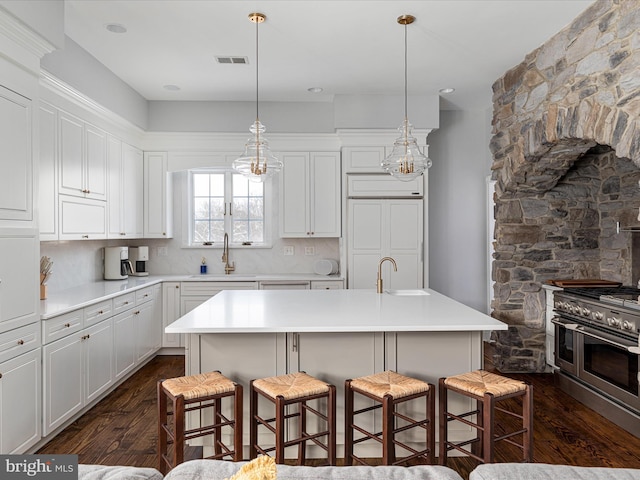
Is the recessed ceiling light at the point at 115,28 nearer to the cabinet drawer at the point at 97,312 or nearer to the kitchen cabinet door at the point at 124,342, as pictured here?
the cabinet drawer at the point at 97,312

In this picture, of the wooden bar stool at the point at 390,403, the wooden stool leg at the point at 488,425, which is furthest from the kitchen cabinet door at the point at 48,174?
the wooden stool leg at the point at 488,425

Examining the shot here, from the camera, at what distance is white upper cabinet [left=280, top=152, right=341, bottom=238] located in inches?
209

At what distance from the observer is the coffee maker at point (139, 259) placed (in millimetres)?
5281

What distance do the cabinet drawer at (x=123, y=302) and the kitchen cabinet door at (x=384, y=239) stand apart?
2248 millimetres

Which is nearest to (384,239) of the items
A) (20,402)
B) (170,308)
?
(170,308)

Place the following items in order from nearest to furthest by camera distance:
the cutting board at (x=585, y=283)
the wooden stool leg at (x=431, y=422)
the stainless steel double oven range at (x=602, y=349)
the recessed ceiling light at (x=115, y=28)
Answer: the wooden stool leg at (x=431, y=422) < the stainless steel double oven range at (x=602, y=349) < the recessed ceiling light at (x=115, y=28) < the cutting board at (x=585, y=283)

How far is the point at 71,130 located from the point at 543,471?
13.0ft

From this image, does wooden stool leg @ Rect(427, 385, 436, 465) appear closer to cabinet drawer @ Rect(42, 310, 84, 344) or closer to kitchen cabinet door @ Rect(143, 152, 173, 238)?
cabinet drawer @ Rect(42, 310, 84, 344)

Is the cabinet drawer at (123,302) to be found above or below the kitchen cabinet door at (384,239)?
below

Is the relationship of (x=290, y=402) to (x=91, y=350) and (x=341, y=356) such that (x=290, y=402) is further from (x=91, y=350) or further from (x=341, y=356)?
(x=91, y=350)

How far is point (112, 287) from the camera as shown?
427 centimetres

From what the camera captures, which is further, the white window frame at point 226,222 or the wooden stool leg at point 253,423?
the white window frame at point 226,222

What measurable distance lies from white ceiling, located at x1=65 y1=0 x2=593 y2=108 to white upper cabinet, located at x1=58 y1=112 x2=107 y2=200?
67 centimetres

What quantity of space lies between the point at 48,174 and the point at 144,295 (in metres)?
1.63
